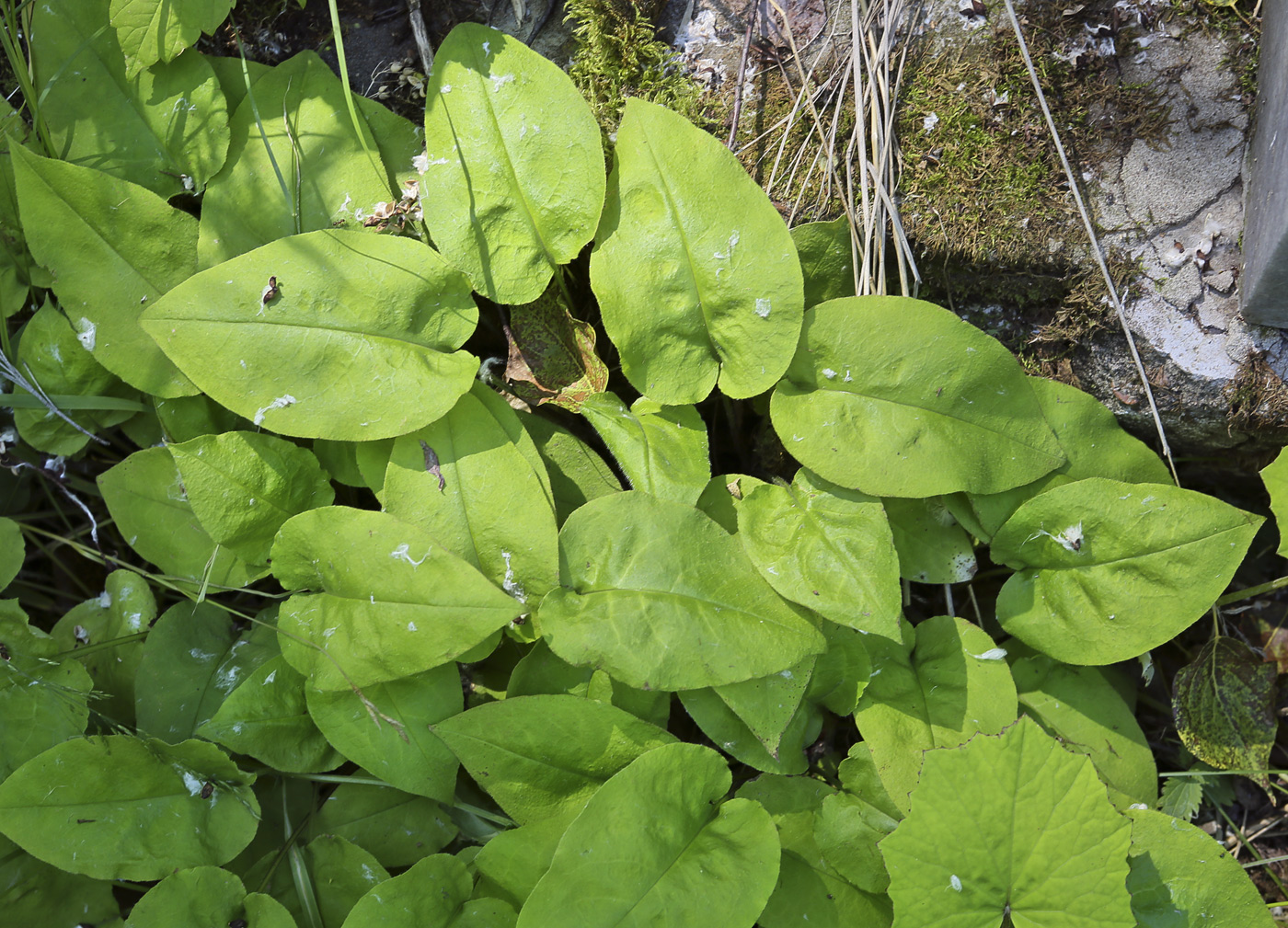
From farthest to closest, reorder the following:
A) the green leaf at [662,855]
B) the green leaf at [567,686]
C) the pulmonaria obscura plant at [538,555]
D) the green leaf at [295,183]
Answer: the green leaf at [295,183] < the green leaf at [567,686] < the pulmonaria obscura plant at [538,555] < the green leaf at [662,855]

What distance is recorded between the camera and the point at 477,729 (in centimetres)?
150

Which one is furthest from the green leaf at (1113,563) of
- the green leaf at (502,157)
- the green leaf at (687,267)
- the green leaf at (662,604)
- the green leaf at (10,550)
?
the green leaf at (10,550)

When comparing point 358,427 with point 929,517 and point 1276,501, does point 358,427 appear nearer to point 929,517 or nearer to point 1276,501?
point 929,517

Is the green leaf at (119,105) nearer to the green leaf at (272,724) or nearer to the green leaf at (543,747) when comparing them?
the green leaf at (272,724)

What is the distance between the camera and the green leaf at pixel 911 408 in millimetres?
1533

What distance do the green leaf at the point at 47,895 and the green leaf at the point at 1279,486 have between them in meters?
2.41

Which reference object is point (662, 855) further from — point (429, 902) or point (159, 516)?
point (159, 516)

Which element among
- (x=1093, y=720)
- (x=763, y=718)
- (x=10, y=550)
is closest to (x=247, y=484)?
(x=10, y=550)

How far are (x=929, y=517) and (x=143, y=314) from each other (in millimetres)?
1576

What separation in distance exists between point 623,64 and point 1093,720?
66.2 inches

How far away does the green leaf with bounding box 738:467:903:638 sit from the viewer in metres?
1.44

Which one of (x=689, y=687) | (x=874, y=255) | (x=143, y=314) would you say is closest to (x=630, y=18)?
(x=874, y=255)

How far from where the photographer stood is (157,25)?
64.9 inches

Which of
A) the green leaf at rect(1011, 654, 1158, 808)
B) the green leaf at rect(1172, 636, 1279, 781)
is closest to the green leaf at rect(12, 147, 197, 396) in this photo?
the green leaf at rect(1011, 654, 1158, 808)
